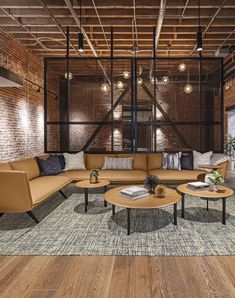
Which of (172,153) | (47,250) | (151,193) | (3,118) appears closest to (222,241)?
(151,193)

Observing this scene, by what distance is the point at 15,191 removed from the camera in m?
3.18

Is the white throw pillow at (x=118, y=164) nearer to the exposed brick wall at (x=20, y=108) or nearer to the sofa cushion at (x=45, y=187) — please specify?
the sofa cushion at (x=45, y=187)

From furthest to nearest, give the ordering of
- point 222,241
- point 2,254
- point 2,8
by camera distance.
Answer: point 2,8, point 222,241, point 2,254

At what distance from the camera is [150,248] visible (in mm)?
2582

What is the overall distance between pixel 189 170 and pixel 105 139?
2592mm

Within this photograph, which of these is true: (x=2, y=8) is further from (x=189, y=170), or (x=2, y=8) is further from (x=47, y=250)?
(x=189, y=170)

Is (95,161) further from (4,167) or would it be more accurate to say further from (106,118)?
(4,167)

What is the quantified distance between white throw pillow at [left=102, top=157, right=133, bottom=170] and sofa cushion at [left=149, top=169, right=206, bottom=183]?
601 mm

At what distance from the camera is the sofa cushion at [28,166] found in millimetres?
4258

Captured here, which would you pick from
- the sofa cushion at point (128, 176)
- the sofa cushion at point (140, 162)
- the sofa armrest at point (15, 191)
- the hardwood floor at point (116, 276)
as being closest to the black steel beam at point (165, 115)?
the sofa cushion at point (140, 162)

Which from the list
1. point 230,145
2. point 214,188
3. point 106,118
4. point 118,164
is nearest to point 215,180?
point 214,188

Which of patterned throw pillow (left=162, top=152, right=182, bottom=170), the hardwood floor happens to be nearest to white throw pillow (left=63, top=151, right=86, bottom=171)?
patterned throw pillow (left=162, top=152, right=182, bottom=170)

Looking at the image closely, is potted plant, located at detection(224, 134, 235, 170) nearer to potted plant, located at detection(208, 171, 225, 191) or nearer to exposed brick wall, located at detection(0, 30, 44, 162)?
potted plant, located at detection(208, 171, 225, 191)

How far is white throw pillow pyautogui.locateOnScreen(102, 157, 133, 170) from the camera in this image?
17.8 feet
